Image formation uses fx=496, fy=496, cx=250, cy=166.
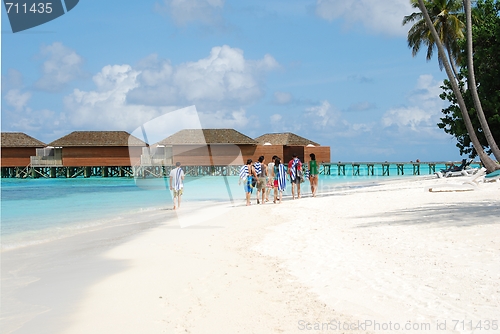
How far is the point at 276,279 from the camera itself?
17.5 feet

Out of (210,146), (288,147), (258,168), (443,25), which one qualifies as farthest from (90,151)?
(258,168)

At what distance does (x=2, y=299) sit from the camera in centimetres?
525

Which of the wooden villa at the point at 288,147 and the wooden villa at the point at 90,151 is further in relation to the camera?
the wooden villa at the point at 90,151

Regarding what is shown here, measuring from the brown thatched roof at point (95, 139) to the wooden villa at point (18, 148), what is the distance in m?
3.76

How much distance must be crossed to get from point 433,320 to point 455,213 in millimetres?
5360

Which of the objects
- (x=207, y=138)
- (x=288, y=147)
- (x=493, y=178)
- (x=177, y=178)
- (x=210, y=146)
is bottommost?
(x=493, y=178)

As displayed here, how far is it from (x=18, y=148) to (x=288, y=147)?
2640 cm

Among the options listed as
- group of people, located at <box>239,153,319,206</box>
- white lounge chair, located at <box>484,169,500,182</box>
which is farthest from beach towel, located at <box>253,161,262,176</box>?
white lounge chair, located at <box>484,169,500,182</box>

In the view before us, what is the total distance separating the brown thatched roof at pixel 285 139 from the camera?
45500 millimetres

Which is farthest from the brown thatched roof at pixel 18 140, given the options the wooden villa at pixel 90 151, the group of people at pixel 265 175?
the group of people at pixel 265 175

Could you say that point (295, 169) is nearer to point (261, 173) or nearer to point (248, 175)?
point (261, 173)

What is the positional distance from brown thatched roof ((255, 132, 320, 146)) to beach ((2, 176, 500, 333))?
1419 inches

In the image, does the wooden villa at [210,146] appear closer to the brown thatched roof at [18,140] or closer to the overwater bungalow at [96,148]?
the overwater bungalow at [96,148]

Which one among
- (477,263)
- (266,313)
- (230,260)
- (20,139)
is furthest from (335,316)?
(20,139)
